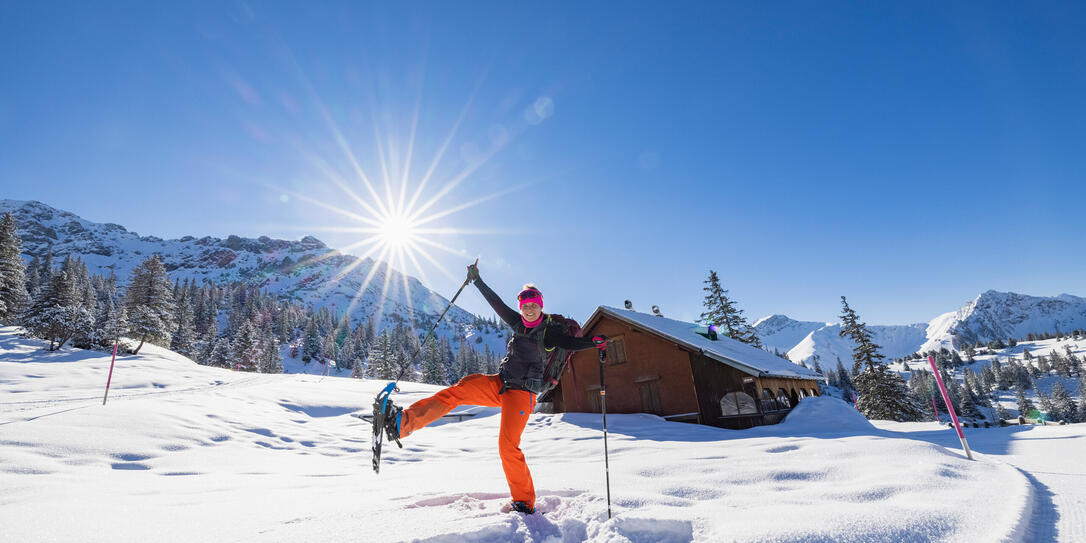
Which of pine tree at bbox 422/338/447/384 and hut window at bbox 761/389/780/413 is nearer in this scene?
hut window at bbox 761/389/780/413

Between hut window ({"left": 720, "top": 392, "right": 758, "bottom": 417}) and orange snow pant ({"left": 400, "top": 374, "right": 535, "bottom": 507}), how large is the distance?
1364 centimetres

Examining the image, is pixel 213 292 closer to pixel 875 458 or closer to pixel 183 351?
pixel 183 351

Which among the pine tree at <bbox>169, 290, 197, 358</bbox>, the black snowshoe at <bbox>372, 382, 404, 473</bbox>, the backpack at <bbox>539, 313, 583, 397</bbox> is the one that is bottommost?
the black snowshoe at <bbox>372, 382, 404, 473</bbox>

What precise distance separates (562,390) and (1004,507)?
17916mm

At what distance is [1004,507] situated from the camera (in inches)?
120

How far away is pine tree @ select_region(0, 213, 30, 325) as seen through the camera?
29625 mm

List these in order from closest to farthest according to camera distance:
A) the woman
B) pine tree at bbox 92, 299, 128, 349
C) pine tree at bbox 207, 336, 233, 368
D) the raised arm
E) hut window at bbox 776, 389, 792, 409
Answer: the woman < the raised arm < hut window at bbox 776, 389, 792, 409 < pine tree at bbox 92, 299, 128, 349 < pine tree at bbox 207, 336, 233, 368

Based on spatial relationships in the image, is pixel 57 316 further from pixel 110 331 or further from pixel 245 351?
pixel 245 351

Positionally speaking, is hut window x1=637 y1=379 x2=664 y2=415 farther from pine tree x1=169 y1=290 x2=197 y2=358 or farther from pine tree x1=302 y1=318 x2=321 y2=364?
pine tree x1=302 y1=318 x2=321 y2=364

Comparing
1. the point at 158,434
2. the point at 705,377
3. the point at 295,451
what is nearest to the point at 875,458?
the point at 705,377

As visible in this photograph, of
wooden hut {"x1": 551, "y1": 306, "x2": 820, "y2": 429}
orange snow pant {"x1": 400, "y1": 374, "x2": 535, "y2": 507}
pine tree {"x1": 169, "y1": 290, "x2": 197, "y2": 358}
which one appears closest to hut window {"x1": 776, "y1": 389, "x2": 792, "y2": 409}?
wooden hut {"x1": 551, "y1": 306, "x2": 820, "y2": 429}

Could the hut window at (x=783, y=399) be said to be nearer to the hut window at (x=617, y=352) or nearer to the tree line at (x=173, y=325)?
the hut window at (x=617, y=352)

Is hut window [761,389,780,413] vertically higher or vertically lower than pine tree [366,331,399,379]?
lower

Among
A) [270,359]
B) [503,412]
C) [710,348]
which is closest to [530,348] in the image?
[503,412]
